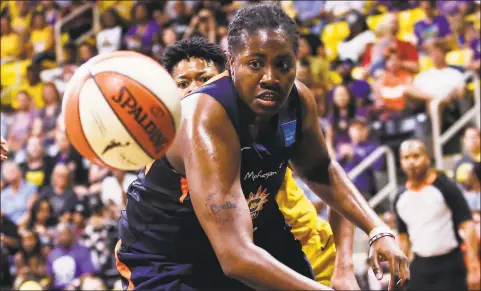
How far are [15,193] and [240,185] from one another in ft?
24.4

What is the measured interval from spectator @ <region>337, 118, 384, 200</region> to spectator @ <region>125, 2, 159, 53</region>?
387 centimetres

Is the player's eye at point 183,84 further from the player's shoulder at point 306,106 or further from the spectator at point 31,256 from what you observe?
the spectator at point 31,256

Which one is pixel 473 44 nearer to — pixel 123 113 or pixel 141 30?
pixel 141 30

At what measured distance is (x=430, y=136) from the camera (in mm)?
7609

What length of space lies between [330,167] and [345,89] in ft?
16.1

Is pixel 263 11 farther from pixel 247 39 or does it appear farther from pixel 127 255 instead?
pixel 127 255

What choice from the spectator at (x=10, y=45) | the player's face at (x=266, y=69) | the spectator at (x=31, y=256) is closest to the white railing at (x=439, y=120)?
the spectator at (x=31, y=256)

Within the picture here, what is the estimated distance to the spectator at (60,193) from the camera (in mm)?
9117

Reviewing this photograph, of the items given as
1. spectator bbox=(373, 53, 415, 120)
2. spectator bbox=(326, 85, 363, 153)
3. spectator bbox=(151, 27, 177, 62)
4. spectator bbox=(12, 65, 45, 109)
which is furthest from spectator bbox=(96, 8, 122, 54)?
spectator bbox=(373, 53, 415, 120)

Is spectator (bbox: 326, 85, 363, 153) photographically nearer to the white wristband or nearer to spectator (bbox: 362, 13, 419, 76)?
spectator (bbox: 362, 13, 419, 76)

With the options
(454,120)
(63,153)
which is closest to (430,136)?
(454,120)

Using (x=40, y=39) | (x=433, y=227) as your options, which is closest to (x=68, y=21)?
(x=40, y=39)

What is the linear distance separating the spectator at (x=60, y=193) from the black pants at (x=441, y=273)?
421 cm

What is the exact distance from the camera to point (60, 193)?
30.4 ft
